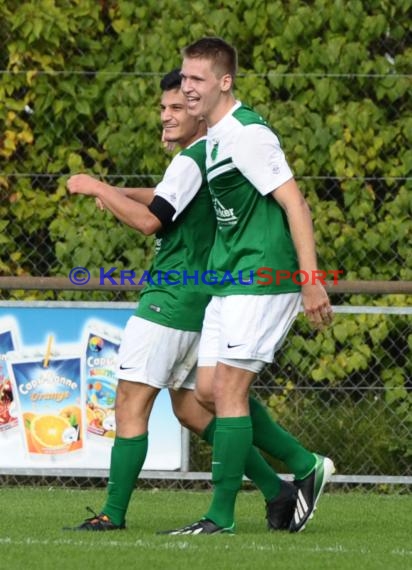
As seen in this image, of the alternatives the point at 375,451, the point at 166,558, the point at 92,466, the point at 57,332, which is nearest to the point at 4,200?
the point at 57,332

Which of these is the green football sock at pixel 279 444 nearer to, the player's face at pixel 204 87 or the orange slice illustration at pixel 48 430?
the player's face at pixel 204 87

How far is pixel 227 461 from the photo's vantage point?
19.2 feet

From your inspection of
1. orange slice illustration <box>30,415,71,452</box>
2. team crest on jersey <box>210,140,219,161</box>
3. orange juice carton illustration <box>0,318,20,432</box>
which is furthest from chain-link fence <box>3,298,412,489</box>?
team crest on jersey <box>210,140,219,161</box>

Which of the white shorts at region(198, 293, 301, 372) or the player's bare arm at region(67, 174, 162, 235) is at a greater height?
the player's bare arm at region(67, 174, 162, 235)

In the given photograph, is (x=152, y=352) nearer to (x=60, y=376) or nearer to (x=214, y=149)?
(x=214, y=149)

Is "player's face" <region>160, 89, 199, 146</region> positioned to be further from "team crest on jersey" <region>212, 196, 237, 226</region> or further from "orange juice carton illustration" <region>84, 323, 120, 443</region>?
"orange juice carton illustration" <region>84, 323, 120, 443</region>

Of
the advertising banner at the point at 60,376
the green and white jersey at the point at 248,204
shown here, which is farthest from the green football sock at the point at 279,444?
the advertising banner at the point at 60,376

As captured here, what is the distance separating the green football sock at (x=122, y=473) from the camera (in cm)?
614

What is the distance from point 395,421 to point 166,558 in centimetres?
405

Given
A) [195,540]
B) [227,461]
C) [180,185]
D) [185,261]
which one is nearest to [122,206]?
[180,185]

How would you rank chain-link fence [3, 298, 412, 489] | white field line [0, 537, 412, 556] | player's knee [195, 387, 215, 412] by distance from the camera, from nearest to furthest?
white field line [0, 537, 412, 556] → player's knee [195, 387, 215, 412] → chain-link fence [3, 298, 412, 489]

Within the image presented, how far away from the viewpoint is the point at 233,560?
17.0 ft

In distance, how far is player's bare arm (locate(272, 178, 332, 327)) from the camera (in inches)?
223

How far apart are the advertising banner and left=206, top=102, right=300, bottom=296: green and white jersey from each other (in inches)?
106
